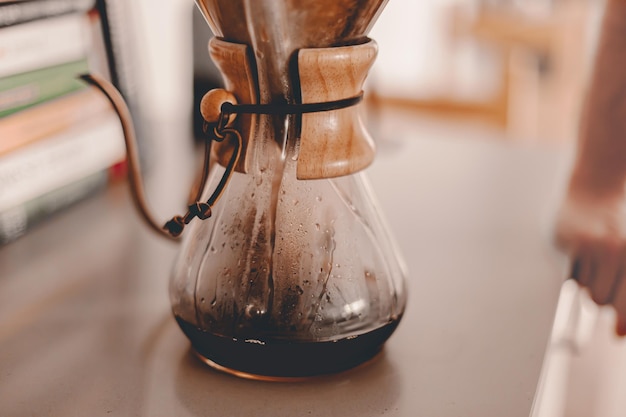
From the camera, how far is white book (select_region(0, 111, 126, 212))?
2.21 ft

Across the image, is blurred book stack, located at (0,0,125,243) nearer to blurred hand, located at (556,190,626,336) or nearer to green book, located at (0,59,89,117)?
green book, located at (0,59,89,117)

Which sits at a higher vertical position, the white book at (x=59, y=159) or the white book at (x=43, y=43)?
the white book at (x=43, y=43)

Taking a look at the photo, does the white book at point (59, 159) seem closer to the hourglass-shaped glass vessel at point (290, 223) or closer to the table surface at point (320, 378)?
the table surface at point (320, 378)

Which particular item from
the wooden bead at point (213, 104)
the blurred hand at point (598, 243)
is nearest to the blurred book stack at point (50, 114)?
the wooden bead at point (213, 104)

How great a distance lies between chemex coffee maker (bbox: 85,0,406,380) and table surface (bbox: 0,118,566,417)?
0.11 feet

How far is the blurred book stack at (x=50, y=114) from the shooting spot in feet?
2.20

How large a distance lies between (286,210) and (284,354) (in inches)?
3.5

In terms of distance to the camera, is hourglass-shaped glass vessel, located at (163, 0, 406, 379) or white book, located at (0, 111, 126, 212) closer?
hourglass-shaped glass vessel, located at (163, 0, 406, 379)

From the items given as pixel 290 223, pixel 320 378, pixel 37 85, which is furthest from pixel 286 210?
pixel 37 85

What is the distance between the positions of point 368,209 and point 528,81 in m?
2.24

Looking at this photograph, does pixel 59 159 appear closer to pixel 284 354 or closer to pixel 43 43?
pixel 43 43

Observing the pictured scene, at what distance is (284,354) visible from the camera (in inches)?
17.8

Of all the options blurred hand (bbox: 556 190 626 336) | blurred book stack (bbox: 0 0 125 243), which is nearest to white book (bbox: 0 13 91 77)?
blurred book stack (bbox: 0 0 125 243)

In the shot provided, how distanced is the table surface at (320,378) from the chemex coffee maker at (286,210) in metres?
0.03
